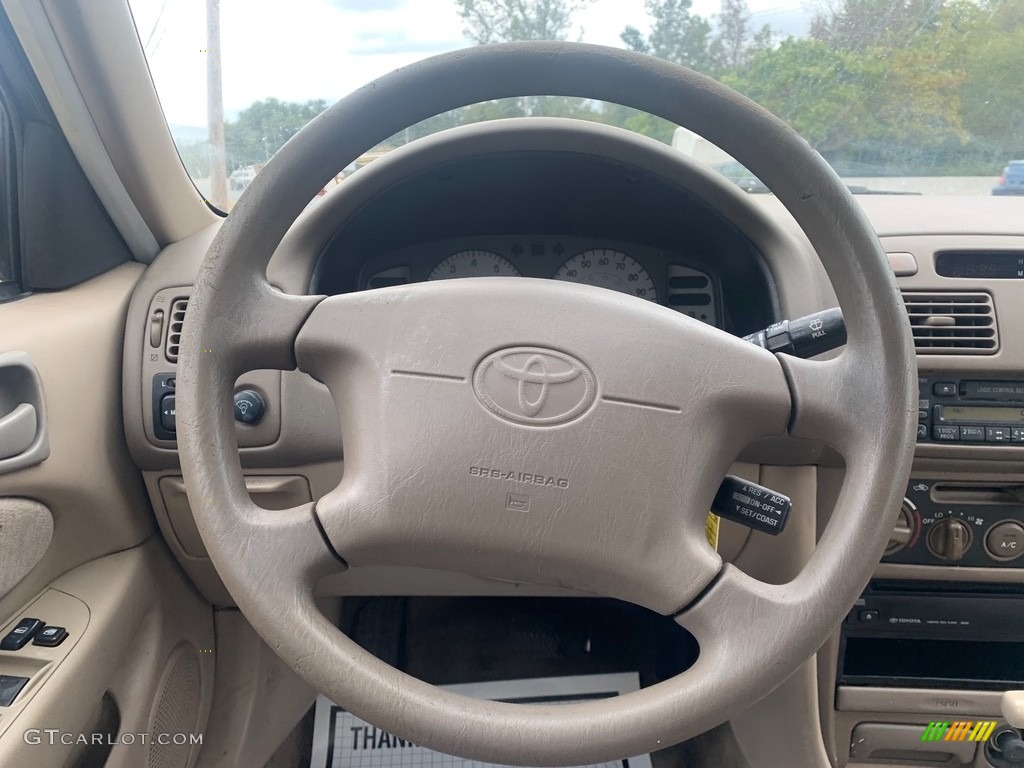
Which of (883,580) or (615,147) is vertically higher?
(615,147)

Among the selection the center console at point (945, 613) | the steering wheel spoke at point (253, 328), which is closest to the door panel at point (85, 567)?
the steering wheel spoke at point (253, 328)

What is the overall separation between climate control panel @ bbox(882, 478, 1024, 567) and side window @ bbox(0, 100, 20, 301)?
52.4 inches

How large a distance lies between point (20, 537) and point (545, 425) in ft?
2.23

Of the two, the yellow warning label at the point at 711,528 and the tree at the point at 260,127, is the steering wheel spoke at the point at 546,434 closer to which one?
the yellow warning label at the point at 711,528

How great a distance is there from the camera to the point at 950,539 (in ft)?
3.93

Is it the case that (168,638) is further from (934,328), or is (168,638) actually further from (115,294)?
(934,328)

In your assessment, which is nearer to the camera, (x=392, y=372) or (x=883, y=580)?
(x=392, y=372)

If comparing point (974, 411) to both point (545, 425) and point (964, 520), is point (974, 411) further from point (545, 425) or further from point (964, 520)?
point (545, 425)

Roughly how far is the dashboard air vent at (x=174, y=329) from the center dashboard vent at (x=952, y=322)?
101 centimetres

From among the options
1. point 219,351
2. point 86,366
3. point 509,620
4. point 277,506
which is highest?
point 219,351

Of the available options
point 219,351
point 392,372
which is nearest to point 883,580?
point 392,372

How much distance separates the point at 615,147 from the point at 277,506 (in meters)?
0.68

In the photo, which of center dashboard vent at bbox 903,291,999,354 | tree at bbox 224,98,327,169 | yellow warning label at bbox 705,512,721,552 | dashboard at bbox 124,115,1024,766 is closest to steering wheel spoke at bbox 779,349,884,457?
yellow warning label at bbox 705,512,721,552

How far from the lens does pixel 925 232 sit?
1170 mm
